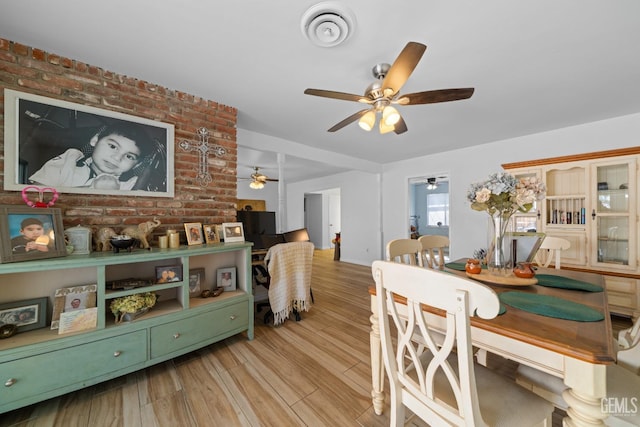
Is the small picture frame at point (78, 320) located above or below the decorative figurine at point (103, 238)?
below

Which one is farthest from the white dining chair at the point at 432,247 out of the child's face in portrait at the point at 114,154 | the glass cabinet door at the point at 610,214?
the child's face in portrait at the point at 114,154

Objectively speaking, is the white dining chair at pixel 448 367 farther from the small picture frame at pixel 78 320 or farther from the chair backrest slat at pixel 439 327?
the small picture frame at pixel 78 320

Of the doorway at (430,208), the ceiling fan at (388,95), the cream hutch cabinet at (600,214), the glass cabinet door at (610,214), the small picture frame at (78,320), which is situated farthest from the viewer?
the doorway at (430,208)

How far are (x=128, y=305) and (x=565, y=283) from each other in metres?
2.86

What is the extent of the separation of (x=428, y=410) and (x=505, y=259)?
42.7 inches

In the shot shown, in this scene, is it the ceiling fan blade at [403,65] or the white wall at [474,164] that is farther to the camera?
the white wall at [474,164]

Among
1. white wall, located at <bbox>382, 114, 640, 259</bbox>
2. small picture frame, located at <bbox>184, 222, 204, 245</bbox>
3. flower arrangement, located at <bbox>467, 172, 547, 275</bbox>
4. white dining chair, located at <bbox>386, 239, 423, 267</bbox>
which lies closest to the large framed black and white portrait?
small picture frame, located at <bbox>184, 222, 204, 245</bbox>

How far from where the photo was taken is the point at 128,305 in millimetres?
1648

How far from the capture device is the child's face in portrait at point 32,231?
1.42 metres

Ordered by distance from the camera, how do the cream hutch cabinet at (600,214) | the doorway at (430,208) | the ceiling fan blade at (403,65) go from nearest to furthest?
1. the ceiling fan blade at (403,65)
2. the cream hutch cabinet at (600,214)
3. the doorway at (430,208)

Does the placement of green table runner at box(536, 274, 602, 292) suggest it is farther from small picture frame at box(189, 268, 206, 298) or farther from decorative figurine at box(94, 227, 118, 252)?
decorative figurine at box(94, 227, 118, 252)

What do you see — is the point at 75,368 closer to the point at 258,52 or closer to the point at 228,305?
the point at 228,305

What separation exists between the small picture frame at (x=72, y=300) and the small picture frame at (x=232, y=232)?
37.8 inches

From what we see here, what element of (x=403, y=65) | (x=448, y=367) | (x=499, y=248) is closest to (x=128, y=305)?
(x=448, y=367)
